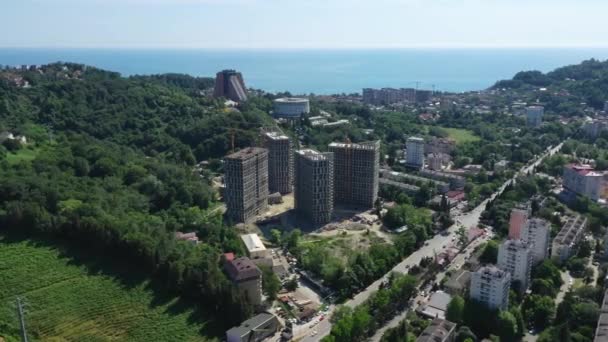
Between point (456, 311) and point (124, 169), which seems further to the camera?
point (124, 169)

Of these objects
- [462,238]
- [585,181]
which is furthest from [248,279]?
[585,181]

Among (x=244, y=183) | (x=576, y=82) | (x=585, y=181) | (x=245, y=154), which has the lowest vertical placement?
(x=585, y=181)

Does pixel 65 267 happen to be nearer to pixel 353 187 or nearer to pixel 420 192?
pixel 353 187

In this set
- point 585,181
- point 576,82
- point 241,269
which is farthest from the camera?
point 576,82

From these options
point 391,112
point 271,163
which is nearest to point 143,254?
point 271,163

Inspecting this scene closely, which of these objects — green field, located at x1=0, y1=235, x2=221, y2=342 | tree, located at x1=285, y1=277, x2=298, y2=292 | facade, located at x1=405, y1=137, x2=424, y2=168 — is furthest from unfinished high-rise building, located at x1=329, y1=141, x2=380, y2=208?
green field, located at x1=0, y1=235, x2=221, y2=342

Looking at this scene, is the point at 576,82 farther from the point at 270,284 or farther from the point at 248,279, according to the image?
the point at 248,279

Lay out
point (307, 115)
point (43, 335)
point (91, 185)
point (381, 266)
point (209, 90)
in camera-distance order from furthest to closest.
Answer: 1. point (209, 90)
2. point (307, 115)
3. point (91, 185)
4. point (381, 266)
5. point (43, 335)
